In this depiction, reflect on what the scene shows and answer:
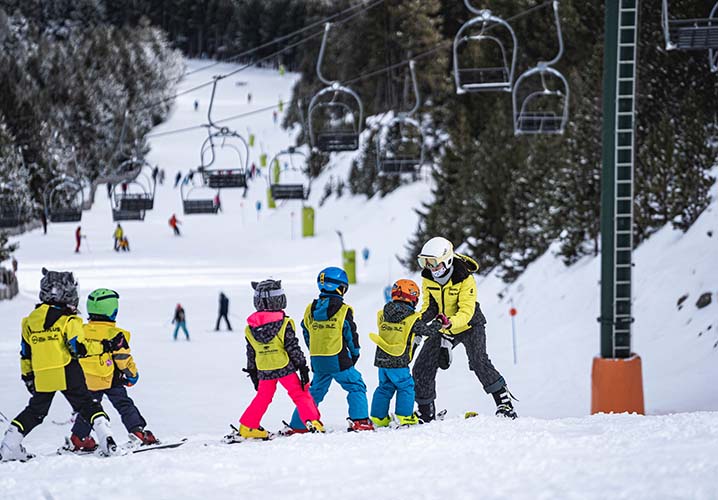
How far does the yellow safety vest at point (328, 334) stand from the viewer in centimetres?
888

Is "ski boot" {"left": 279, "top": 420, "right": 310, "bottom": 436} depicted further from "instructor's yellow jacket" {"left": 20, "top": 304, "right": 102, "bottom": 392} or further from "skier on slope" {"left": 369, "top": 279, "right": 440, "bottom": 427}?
"instructor's yellow jacket" {"left": 20, "top": 304, "right": 102, "bottom": 392}

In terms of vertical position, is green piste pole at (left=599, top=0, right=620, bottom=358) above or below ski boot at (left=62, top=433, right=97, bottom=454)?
above

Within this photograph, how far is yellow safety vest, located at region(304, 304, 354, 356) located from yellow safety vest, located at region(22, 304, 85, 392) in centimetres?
190

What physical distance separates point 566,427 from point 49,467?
371 centimetres

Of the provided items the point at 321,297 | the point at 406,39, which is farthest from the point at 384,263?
the point at 321,297

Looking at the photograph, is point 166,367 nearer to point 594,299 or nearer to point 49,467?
point 594,299

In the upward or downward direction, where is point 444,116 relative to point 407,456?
upward

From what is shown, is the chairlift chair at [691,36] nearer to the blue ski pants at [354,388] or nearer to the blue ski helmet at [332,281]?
the blue ski helmet at [332,281]

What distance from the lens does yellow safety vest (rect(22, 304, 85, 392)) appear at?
8.13 m

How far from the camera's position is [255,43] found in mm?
60188

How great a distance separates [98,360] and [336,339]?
A: 1.92 metres

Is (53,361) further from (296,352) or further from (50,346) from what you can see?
(296,352)

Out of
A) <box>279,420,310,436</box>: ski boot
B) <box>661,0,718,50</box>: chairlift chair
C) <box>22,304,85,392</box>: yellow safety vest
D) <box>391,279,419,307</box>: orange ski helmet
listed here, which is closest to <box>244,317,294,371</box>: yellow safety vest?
<box>279,420,310,436</box>: ski boot

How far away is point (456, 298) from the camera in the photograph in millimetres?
9039
